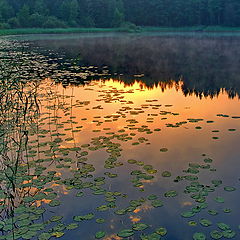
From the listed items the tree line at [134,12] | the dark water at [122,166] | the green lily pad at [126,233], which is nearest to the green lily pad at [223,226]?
the dark water at [122,166]

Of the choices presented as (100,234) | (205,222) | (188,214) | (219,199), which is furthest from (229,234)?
(100,234)

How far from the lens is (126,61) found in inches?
1243

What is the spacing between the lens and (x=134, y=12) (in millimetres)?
111688

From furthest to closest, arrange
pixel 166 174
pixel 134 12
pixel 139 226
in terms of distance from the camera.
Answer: pixel 134 12
pixel 166 174
pixel 139 226

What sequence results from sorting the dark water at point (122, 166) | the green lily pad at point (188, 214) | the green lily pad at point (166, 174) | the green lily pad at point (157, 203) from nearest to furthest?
1. the dark water at point (122, 166)
2. the green lily pad at point (188, 214)
3. the green lily pad at point (157, 203)
4. the green lily pad at point (166, 174)

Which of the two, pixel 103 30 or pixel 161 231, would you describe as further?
pixel 103 30

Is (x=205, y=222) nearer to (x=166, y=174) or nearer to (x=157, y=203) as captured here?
(x=157, y=203)

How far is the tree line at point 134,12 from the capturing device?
97.3 m

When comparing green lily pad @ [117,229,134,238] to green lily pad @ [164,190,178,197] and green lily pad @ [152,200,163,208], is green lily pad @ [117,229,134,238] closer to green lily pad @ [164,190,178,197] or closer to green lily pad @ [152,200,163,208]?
green lily pad @ [152,200,163,208]

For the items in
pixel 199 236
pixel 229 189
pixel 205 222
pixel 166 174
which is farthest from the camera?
pixel 166 174

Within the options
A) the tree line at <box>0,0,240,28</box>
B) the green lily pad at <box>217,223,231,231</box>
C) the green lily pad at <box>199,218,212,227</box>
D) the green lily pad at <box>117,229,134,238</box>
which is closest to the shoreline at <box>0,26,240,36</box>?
the tree line at <box>0,0,240,28</box>

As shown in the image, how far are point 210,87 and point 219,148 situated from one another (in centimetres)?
1004

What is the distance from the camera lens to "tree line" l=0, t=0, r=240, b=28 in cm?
9731

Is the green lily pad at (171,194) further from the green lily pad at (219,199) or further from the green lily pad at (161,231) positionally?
the green lily pad at (161,231)
